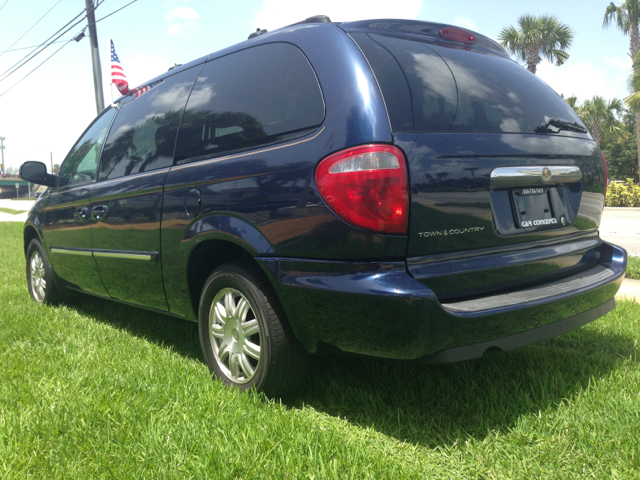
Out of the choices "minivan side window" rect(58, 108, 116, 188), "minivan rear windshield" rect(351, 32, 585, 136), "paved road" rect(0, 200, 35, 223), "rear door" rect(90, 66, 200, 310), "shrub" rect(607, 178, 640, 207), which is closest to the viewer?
"minivan rear windshield" rect(351, 32, 585, 136)

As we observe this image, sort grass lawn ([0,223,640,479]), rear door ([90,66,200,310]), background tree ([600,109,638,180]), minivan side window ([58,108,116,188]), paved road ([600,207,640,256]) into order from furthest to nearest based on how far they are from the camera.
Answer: background tree ([600,109,638,180]) < paved road ([600,207,640,256]) < minivan side window ([58,108,116,188]) < rear door ([90,66,200,310]) < grass lawn ([0,223,640,479])

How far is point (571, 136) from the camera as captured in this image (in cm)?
274

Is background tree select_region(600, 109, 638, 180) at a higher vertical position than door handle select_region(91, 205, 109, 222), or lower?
higher

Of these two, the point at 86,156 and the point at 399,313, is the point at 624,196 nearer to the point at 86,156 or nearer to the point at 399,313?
the point at 86,156

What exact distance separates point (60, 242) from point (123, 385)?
7.17 feet

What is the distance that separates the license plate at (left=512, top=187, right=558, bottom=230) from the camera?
2.41 meters

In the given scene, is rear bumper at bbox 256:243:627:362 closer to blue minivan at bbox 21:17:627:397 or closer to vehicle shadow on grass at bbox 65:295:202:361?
blue minivan at bbox 21:17:627:397

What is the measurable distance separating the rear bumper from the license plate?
0.97 feet

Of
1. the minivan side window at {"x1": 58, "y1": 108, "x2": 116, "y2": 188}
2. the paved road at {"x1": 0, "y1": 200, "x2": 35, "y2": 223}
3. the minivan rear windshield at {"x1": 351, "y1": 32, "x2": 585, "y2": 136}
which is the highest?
the minivan rear windshield at {"x1": 351, "y1": 32, "x2": 585, "y2": 136}

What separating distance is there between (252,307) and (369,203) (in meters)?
0.85

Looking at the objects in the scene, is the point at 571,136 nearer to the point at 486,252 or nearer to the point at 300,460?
the point at 486,252


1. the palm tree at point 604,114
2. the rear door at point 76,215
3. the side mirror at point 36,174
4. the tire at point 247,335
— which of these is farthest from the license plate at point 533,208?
the palm tree at point 604,114

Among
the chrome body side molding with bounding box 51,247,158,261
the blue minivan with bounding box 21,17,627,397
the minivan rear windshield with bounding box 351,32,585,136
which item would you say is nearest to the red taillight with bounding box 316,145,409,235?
the blue minivan with bounding box 21,17,627,397

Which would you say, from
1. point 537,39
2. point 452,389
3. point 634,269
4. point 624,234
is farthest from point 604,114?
point 452,389
